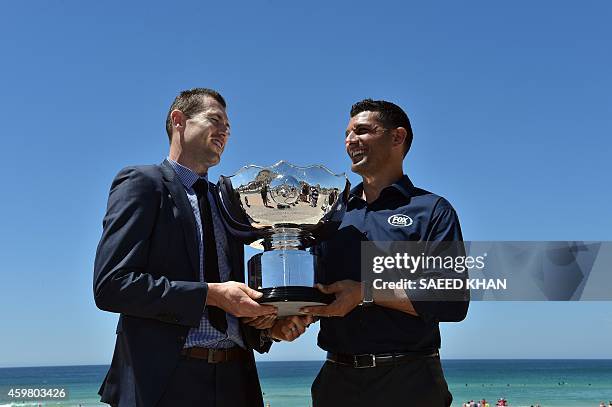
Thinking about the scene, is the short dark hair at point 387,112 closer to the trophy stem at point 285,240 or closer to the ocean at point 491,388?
the trophy stem at point 285,240

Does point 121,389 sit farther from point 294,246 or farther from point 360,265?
point 360,265

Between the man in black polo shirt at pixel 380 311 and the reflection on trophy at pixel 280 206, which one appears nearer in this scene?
the reflection on trophy at pixel 280 206

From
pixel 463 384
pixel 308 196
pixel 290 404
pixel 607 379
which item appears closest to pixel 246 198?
pixel 308 196

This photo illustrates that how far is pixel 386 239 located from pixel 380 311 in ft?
1.25

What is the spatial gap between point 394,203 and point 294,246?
2.84ft

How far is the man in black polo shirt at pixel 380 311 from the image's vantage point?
373 centimetres

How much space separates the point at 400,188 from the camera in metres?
4.21

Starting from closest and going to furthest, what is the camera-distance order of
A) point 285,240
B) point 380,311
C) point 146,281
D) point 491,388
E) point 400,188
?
point 146,281, point 285,240, point 380,311, point 400,188, point 491,388

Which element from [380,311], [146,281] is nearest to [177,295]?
[146,281]

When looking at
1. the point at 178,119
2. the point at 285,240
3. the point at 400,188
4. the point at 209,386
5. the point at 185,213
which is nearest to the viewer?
the point at 209,386

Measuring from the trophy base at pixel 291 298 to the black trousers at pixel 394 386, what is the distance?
592 millimetres

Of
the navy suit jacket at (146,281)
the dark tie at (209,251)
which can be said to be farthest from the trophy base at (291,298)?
the navy suit jacket at (146,281)

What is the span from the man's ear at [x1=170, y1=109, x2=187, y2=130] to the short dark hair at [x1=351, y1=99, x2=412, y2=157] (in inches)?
45.5

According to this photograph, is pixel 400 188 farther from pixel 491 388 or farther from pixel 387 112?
pixel 491 388
